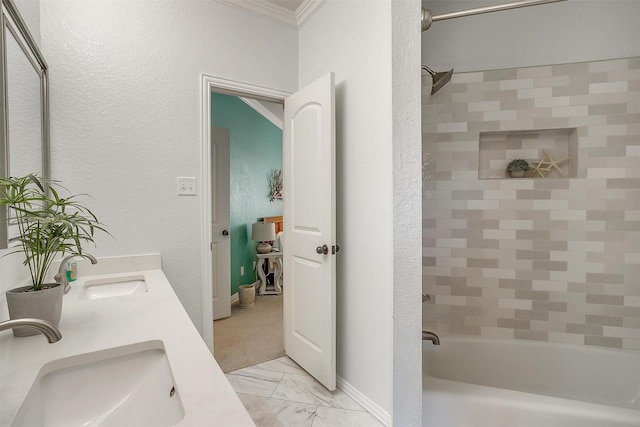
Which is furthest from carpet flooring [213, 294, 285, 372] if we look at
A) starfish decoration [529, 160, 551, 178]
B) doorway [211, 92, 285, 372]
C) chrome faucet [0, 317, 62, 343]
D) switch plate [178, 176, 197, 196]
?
starfish decoration [529, 160, 551, 178]

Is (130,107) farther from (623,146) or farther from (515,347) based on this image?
(623,146)

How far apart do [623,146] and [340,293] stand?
189 cm

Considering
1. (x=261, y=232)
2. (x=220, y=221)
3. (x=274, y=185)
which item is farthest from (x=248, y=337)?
(x=274, y=185)

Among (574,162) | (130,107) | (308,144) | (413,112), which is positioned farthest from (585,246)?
(130,107)

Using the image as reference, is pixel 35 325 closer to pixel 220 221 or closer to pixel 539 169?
pixel 539 169

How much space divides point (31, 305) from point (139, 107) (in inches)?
52.9

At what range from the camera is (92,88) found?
167 cm

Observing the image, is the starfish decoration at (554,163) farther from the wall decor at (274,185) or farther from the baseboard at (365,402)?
the wall decor at (274,185)

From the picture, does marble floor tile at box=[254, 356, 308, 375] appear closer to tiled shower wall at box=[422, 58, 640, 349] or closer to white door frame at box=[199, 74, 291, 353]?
white door frame at box=[199, 74, 291, 353]

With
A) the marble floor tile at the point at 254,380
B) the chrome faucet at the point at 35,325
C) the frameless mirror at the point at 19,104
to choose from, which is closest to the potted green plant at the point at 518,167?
the marble floor tile at the point at 254,380

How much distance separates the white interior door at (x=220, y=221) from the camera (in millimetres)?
3160

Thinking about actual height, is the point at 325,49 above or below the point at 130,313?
above

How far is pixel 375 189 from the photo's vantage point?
163cm

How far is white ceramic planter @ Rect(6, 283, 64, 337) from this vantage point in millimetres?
807
